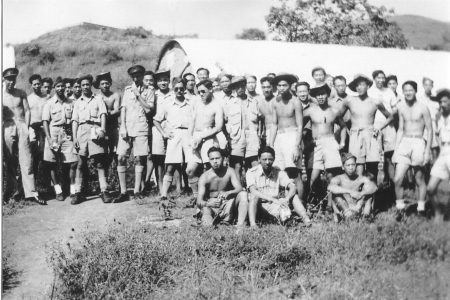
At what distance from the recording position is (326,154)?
6.38 meters

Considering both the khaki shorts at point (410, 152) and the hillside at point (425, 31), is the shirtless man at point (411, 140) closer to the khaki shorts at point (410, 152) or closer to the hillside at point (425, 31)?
the khaki shorts at point (410, 152)

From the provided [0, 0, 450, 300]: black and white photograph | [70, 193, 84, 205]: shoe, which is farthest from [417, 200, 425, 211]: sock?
[70, 193, 84, 205]: shoe

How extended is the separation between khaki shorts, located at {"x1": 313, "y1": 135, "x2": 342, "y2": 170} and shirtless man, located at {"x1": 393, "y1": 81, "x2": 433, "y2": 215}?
72 cm

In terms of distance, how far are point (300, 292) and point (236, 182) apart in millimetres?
1726

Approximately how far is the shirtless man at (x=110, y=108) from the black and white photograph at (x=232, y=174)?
0.10ft

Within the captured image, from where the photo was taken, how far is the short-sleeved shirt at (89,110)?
7199 mm

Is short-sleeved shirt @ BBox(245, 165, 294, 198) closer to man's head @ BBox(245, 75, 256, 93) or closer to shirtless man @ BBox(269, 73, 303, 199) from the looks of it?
shirtless man @ BBox(269, 73, 303, 199)

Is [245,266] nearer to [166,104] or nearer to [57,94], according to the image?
[166,104]

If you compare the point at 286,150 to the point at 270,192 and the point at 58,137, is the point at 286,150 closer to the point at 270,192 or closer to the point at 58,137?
the point at 270,192

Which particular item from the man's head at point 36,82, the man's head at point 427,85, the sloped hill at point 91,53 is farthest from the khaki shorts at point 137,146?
the sloped hill at point 91,53

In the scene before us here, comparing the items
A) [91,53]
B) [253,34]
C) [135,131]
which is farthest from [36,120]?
[91,53]

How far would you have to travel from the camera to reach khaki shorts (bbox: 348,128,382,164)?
6.33m

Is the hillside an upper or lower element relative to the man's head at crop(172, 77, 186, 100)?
upper

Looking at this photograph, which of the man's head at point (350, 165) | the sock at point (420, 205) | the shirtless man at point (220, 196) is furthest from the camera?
the man's head at point (350, 165)
